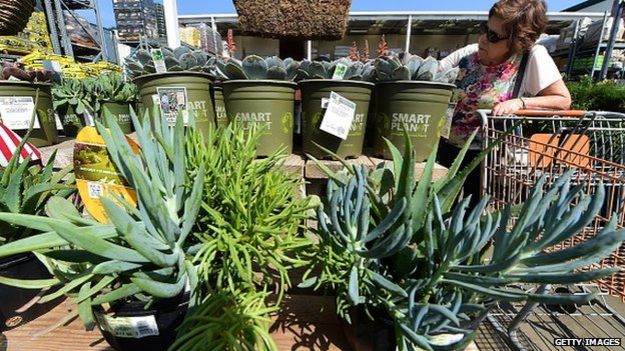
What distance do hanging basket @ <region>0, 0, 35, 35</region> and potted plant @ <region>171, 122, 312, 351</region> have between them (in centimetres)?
98

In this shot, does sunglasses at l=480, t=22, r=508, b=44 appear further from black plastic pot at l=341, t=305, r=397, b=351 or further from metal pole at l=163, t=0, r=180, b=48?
metal pole at l=163, t=0, r=180, b=48

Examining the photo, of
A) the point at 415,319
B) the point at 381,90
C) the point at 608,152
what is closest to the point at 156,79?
the point at 381,90

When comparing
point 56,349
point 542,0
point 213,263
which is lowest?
point 56,349

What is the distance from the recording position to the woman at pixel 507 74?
107cm

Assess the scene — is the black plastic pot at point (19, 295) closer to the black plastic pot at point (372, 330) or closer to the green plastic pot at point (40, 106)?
the black plastic pot at point (372, 330)

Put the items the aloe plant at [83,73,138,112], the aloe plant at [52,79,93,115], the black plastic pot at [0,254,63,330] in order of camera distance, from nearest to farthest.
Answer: the black plastic pot at [0,254,63,330], the aloe plant at [52,79,93,115], the aloe plant at [83,73,138,112]

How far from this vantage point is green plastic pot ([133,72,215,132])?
865 mm

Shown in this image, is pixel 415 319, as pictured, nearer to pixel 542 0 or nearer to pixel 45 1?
pixel 542 0

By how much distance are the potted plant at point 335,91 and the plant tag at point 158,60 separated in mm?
379

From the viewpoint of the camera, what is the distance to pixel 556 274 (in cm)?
30

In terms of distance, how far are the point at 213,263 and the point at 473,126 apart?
1117mm

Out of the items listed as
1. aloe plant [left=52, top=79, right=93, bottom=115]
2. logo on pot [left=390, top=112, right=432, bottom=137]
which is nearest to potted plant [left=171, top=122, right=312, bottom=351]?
logo on pot [left=390, top=112, right=432, bottom=137]

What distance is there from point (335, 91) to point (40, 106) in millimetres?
1003

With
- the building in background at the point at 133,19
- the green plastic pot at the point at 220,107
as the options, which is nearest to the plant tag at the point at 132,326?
the green plastic pot at the point at 220,107
